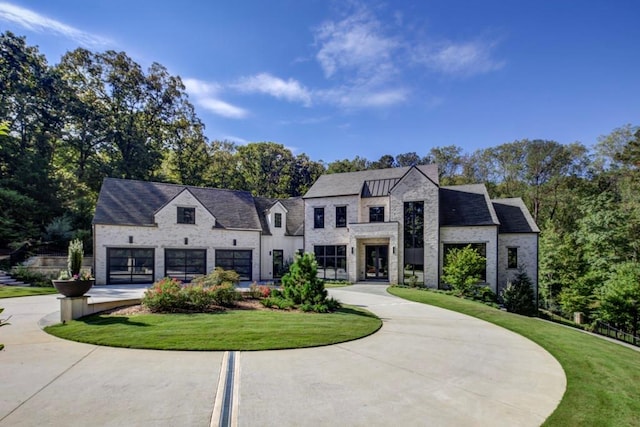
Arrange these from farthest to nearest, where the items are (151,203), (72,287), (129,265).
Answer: (151,203)
(129,265)
(72,287)

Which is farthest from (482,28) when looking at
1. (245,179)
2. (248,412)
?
(245,179)

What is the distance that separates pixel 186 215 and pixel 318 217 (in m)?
10.0

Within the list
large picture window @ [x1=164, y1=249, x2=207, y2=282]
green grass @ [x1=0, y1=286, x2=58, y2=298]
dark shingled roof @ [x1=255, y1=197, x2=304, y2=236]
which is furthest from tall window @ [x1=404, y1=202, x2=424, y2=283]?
green grass @ [x1=0, y1=286, x2=58, y2=298]

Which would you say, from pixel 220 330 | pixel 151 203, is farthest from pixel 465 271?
pixel 151 203

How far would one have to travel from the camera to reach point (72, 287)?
975 cm

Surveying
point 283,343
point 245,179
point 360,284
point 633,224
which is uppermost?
point 245,179

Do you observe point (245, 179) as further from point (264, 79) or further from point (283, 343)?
point (283, 343)

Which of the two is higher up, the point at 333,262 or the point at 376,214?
the point at 376,214

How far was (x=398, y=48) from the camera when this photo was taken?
51.2 ft

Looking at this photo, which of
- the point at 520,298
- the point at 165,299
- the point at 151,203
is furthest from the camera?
the point at 151,203

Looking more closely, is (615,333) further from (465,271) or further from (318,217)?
(318,217)

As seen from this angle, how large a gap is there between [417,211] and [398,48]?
456 inches

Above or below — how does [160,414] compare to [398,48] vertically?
below

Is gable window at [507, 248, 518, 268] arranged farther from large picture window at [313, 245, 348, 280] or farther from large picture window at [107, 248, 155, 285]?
large picture window at [107, 248, 155, 285]
